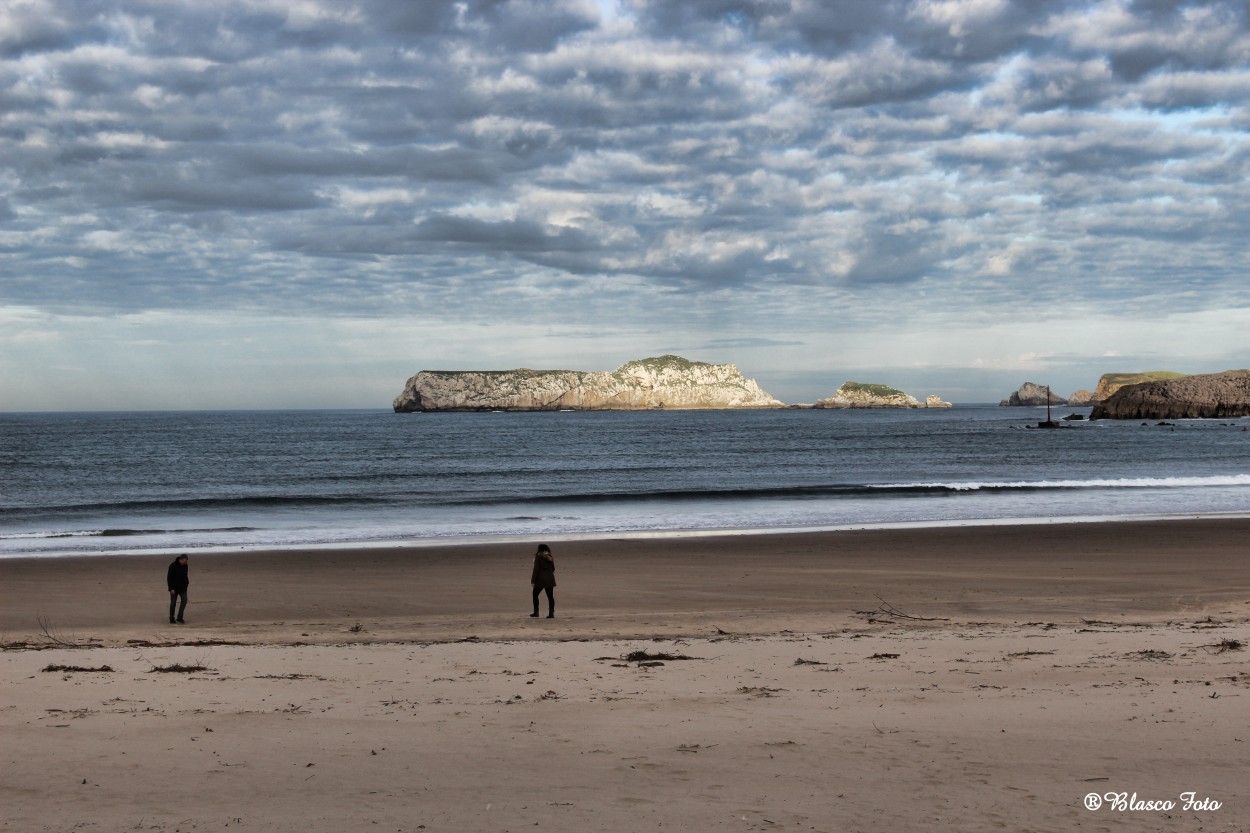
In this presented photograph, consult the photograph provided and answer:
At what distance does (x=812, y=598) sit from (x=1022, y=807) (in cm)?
1185

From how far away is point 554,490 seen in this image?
153ft

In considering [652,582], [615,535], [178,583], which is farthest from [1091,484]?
[178,583]

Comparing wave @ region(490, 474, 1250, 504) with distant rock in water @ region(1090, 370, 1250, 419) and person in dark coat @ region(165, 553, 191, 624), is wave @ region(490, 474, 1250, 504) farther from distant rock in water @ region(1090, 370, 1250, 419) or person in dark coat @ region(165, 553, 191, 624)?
distant rock in water @ region(1090, 370, 1250, 419)

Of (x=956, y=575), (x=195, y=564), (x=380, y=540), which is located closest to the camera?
(x=956, y=575)

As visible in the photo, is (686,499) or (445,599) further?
(686,499)

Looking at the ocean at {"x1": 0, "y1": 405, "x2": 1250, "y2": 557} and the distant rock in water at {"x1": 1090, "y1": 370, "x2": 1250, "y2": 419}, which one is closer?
the ocean at {"x1": 0, "y1": 405, "x2": 1250, "y2": 557}

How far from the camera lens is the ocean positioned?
31.9 meters

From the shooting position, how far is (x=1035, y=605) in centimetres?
1720

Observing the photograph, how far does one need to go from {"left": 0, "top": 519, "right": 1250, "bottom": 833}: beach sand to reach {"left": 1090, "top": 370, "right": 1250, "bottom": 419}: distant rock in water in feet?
515

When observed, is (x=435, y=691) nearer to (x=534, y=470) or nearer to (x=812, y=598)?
(x=812, y=598)

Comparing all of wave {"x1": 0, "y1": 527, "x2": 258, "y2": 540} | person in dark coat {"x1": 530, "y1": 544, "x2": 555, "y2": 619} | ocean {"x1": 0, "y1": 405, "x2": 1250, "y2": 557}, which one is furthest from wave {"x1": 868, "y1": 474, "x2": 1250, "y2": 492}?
person in dark coat {"x1": 530, "y1": 544, "x2": 555, "y2": 619}

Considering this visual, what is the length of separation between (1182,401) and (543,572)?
168 metres

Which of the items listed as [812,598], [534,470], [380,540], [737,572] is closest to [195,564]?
[380,540]

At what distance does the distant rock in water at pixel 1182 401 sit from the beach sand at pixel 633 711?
157 m
